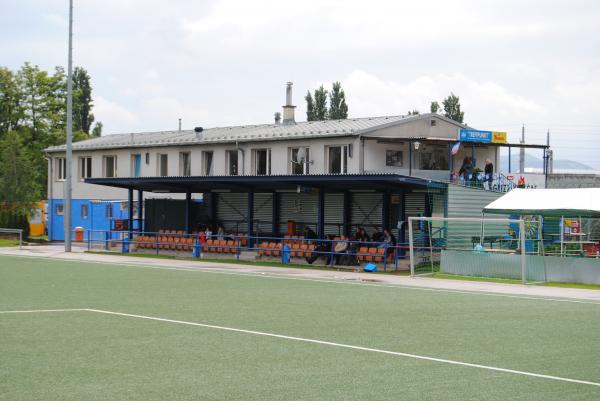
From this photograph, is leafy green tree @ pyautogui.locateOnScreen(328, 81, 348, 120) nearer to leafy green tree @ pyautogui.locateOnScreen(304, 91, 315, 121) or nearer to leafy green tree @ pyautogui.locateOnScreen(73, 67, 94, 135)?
leafy green tree @ pyautogui.locateOnScreen(304, 91, 315, 121)

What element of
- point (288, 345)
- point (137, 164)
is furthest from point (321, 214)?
point (288, 345)

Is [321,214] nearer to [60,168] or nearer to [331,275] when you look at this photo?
[331,275]

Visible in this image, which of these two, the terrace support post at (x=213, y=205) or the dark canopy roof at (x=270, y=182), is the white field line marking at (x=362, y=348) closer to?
the dark canopy roof at (x=270, y=182)

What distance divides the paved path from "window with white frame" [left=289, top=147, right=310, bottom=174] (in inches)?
280

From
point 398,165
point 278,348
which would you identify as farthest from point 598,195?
point 278,348

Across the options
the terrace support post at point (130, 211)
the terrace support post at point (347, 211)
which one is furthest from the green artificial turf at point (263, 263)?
the terrace support post at point (347, 211)

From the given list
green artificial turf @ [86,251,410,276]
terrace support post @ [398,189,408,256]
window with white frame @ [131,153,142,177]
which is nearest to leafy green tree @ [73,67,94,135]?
window with white frame @ [131,153,142,177]

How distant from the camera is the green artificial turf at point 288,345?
363 inches

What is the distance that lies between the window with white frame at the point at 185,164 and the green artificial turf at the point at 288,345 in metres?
23.5

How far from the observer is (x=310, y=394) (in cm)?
894

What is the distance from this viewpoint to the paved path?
22.9 metres

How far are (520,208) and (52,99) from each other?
48715 millimetres

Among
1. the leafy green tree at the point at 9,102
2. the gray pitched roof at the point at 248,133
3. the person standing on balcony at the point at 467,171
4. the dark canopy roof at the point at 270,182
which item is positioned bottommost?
the dark canopy roof at the point at 270,182

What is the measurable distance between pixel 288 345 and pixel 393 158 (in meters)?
26.4
